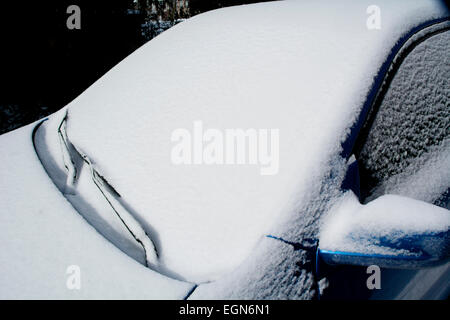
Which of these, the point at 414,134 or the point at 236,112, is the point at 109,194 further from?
the point at 414,134

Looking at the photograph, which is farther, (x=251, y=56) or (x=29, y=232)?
(x=251, y=56)

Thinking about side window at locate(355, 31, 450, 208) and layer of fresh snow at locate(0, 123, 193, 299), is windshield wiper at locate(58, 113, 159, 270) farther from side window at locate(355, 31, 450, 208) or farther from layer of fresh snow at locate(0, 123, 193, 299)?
side window at locate(355, 31, 450, 208)

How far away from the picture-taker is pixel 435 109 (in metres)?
1.42

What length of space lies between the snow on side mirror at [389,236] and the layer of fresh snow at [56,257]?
0.44 metres

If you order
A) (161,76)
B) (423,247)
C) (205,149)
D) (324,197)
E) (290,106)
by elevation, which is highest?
(161,76)

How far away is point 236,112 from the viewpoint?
1206 mm

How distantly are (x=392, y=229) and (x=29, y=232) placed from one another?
3.53ft

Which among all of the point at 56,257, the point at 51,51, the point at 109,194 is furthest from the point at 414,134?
the point at 51,51

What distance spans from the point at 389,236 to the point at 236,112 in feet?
2.03

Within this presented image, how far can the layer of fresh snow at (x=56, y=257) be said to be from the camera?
90 centimetres

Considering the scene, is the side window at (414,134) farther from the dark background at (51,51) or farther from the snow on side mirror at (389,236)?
the dark background at (51,51)

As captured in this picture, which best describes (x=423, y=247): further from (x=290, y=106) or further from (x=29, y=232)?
(x=29, y=232)
